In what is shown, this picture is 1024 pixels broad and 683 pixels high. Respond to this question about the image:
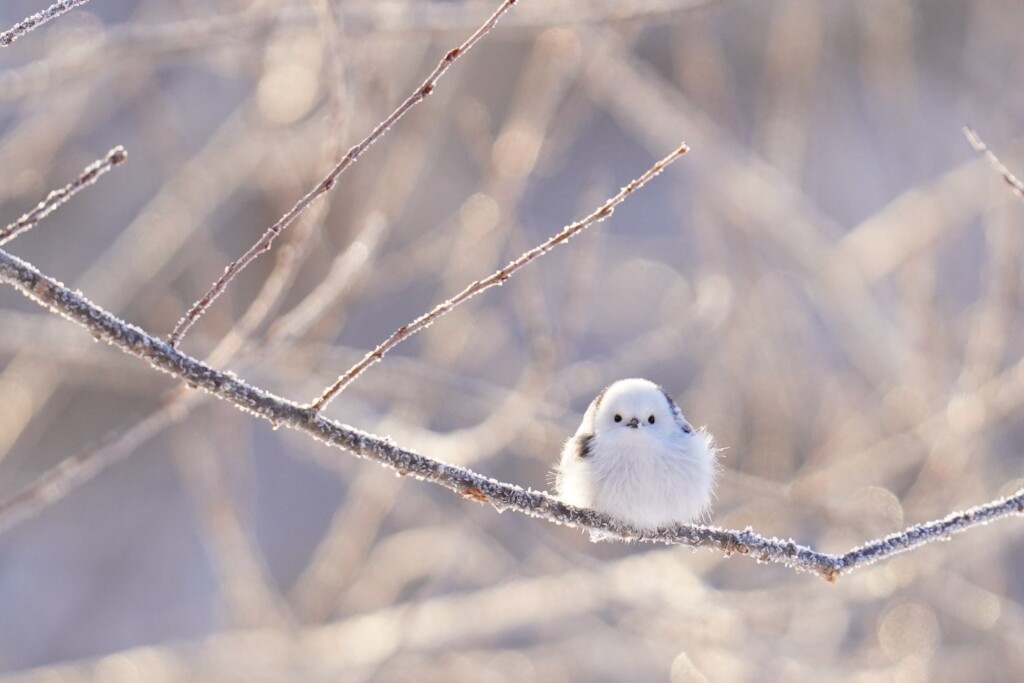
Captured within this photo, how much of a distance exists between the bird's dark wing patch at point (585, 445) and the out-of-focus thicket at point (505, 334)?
57cm

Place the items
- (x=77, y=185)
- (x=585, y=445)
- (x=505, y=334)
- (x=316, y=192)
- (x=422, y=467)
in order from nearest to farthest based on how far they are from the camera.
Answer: (x=77, y=185), (x=316, y=192), (x=422, y=467), (x=585, y=445), (x=505, y=334)

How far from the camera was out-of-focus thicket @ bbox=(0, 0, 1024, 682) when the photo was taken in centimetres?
315

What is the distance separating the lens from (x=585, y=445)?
2.11 metres

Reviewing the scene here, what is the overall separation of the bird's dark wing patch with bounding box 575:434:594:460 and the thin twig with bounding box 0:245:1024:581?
0.27 metres

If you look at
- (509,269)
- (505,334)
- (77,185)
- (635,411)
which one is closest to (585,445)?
(635,411)

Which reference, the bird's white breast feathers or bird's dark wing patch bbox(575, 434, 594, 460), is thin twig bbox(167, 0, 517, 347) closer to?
the bird's white breast feathers

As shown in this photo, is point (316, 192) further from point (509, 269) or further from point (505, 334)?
point (505, 334)

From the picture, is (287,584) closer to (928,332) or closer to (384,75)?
(384,75)

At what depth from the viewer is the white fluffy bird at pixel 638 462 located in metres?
1.89

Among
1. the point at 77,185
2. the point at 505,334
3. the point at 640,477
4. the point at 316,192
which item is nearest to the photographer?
the point at 77,185

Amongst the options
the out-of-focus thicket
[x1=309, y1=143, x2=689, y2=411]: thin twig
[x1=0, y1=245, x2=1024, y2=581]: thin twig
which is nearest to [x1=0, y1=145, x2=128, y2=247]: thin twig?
[x1=0, y1=245, x2=1024, y2=581]: thin twig

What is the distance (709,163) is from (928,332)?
41.0 inches

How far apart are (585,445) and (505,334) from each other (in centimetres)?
256

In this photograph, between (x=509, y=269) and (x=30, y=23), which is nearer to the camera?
(x=30, y=23)
